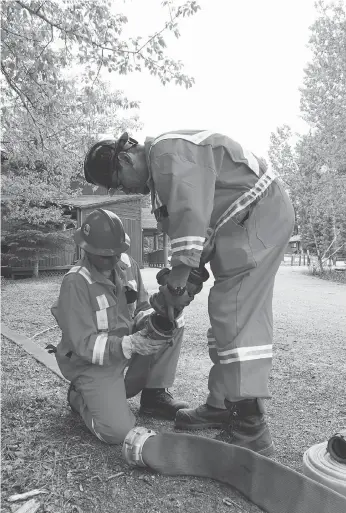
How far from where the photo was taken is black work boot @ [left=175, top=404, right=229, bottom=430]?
111 inches

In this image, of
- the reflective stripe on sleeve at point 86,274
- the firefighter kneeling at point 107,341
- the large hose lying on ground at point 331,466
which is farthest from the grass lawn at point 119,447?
the reflective stripe on sleeve at point 86,274

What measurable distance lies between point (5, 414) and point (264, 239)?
6.09ft

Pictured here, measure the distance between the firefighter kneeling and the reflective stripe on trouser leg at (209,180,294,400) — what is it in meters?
0.31

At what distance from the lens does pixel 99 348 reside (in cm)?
257

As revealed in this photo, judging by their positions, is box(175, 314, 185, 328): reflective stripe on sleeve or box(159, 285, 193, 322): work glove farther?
box(175, 314, 185, 328): reflective stripe on sleeve

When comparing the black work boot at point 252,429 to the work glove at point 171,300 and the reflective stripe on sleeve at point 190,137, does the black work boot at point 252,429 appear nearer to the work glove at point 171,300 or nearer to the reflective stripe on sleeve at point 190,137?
the work glove at point 171,300

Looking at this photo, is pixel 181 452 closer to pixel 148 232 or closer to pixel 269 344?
pixel 269 344

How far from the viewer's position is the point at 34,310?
360 inches

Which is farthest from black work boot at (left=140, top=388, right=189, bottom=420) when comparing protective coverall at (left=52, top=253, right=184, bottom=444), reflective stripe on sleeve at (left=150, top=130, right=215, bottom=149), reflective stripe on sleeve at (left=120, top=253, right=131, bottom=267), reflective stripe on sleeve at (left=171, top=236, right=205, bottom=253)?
reflective stripe on sleeve at (left=150, top=130, right=215, bottom=149)

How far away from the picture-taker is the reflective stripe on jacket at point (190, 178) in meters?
2.15

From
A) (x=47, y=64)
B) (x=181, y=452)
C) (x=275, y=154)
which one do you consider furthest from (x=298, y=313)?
(x=275, y=154)

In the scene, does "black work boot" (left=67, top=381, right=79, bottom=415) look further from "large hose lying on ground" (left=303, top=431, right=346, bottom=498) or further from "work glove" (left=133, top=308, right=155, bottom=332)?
"large hose lying on ground" (left=303, top=431, right=346, bottom=498)

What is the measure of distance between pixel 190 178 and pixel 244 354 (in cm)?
89

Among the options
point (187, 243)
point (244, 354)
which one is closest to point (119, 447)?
point (244, 354)
